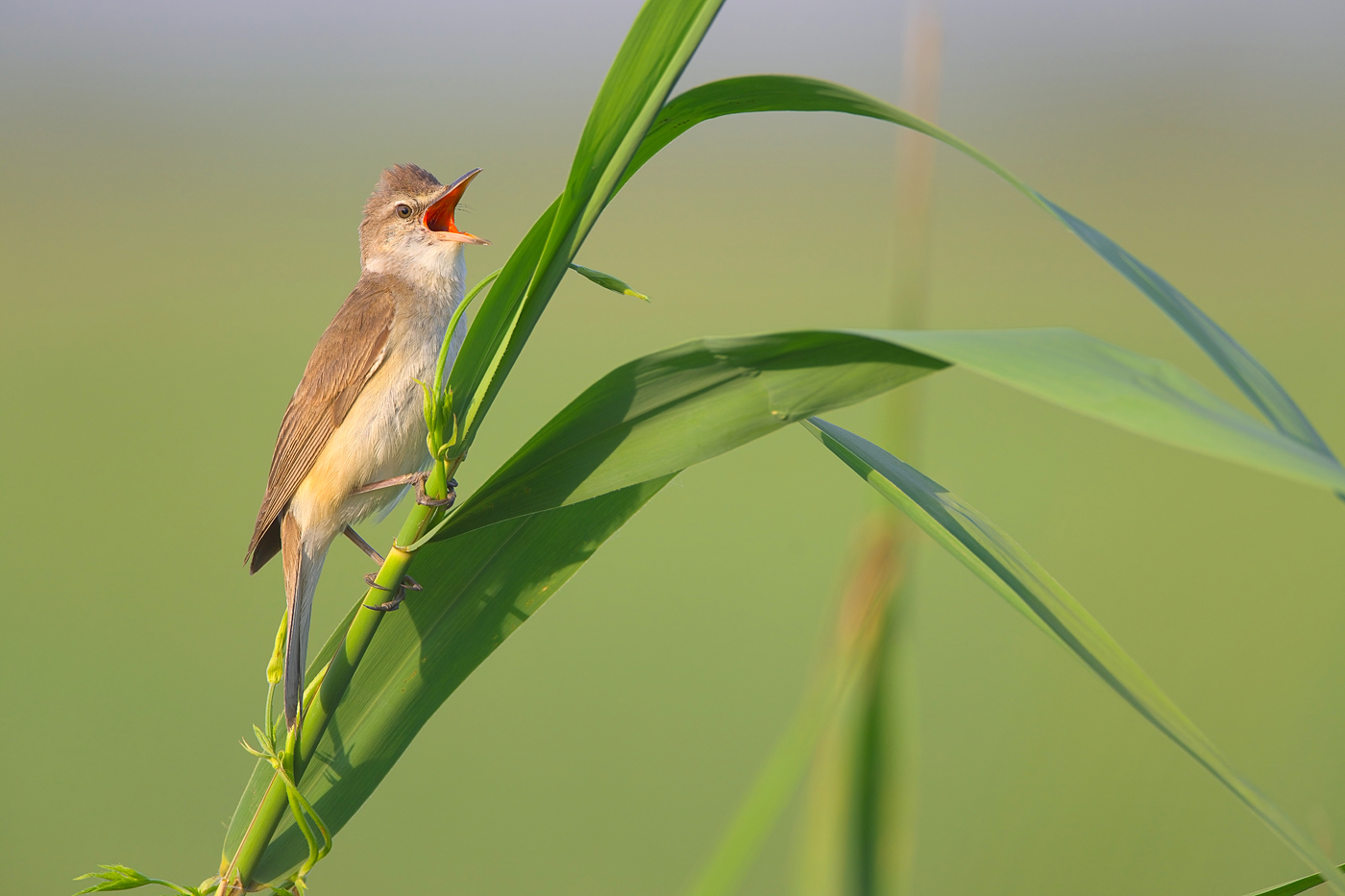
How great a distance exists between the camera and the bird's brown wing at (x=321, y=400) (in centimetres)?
150

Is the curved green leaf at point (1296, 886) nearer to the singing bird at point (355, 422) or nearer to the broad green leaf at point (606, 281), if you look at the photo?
the broad green leaf at point (606, 281)

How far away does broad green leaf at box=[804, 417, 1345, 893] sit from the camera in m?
0.57

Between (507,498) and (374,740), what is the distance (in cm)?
37

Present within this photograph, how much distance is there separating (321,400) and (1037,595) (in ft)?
4.49

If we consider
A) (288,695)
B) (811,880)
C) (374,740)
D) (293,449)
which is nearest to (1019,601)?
(811,880)

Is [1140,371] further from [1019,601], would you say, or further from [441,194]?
[441,194]

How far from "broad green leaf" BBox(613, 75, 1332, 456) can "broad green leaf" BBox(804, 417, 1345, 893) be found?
0.70ft

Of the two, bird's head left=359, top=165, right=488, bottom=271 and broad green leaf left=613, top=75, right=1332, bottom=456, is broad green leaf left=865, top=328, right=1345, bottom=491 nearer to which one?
broad green leaf left=613, top=75, right=1332, bottom=456

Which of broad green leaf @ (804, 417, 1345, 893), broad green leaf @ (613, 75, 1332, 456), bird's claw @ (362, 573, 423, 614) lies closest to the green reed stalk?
bird's claw @ (362, 573, 423, 614)

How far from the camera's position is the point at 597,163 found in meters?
0.65

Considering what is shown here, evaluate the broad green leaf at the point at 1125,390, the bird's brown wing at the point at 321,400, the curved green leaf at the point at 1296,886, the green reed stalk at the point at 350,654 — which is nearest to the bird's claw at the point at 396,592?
the green reed stalk at the point at 350,654

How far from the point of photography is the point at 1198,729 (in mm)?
595

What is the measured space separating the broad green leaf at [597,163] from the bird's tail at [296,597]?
1.69 ft

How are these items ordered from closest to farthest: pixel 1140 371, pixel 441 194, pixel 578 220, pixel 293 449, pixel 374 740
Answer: pixel 1140 371 → pixel 578 220 → pixel 374 740 → pixel 293 449 → pixel 441 194
